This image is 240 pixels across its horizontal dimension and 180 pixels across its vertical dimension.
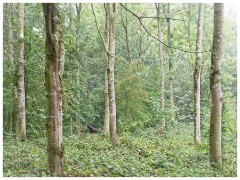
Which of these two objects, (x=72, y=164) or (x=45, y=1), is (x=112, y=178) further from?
(x=45, y=1)

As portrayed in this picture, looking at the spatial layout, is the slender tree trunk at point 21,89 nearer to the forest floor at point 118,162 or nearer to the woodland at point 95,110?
the woodland at point 95,110

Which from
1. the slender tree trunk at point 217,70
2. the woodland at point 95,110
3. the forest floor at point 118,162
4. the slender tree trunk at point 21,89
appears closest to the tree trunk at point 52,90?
the woodland at point 95,110

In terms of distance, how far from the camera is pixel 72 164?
647 cm

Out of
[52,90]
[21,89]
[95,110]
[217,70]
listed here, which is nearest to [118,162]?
[52,90]

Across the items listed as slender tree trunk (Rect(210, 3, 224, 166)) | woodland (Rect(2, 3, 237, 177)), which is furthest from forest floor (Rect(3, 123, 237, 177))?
slender tree trunk (Rect(210, 3, 224, 166))

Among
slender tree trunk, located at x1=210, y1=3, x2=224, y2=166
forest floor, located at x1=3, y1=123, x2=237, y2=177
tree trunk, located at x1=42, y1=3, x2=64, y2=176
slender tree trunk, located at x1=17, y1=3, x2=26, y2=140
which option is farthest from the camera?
slender tree trunk, located at x1=17, y1=3, x2=26, y2=140

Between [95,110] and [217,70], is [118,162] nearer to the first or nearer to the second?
[217,70]

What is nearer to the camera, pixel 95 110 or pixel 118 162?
pixel 118 162

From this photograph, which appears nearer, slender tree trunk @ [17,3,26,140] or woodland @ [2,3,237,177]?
woodland @ [2,3,237,177]

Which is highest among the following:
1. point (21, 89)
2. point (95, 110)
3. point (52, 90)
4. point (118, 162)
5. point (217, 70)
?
point (217, 70)

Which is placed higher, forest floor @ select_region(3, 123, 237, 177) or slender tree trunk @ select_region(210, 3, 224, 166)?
slender tree trunk @ select_region(210, 3, 224, 166)

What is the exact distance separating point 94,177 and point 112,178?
34cm

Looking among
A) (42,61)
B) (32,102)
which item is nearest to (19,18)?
(42,61)

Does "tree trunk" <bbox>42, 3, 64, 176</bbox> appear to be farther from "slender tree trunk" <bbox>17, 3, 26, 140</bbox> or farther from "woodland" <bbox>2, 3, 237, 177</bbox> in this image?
"slender tree trunk" <bbox>17, 3, 26, 140</bbox>
